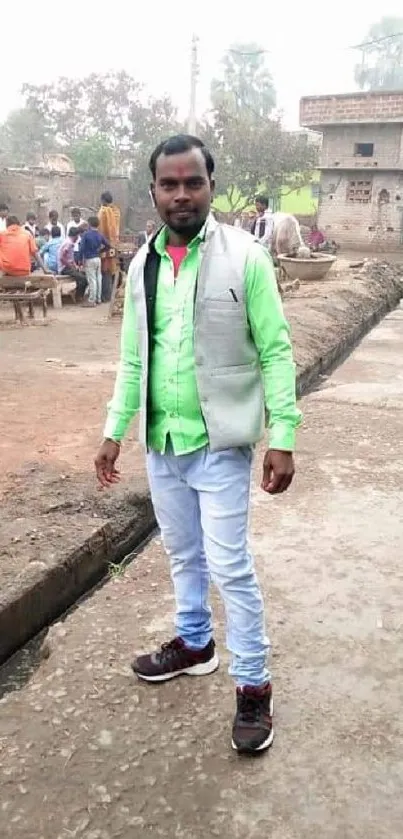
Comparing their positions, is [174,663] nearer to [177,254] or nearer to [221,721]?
[221,721]

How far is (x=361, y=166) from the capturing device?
27109 mm

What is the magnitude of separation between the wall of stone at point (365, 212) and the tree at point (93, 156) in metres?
8.95

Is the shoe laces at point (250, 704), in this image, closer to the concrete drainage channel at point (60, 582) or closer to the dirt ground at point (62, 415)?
the concrete drainage channel at point (60, 582)

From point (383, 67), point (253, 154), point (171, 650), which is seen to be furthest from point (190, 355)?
point (383, 67)

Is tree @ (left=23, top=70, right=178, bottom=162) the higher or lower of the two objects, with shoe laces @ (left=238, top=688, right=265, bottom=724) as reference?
higher

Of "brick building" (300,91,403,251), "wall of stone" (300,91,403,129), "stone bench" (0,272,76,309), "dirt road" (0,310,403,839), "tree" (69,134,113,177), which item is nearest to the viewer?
"dirt road" (0,310,403,839)

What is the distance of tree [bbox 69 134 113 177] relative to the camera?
30.8 m

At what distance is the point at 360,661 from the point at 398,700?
239 mm

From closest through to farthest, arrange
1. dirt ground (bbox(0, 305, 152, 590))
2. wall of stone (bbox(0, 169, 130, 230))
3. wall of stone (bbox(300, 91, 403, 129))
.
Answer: dirt ground (bbox(0, 305, 152, 590)) < wall of stone (bbox(0, 169, 130, 230)) < wall of stone (bbox(300, 91, 403, 129))

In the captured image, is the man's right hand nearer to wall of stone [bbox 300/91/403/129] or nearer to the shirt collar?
the shirt collar

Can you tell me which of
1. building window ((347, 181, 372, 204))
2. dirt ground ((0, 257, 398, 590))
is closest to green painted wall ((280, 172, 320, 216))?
building window ((347, 181, 372, 204))

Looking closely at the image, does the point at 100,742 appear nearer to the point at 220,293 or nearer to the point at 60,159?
the point at 220,293

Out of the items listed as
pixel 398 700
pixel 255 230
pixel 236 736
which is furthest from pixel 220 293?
pixel 255 230

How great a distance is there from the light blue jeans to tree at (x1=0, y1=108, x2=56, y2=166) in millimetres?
38499
